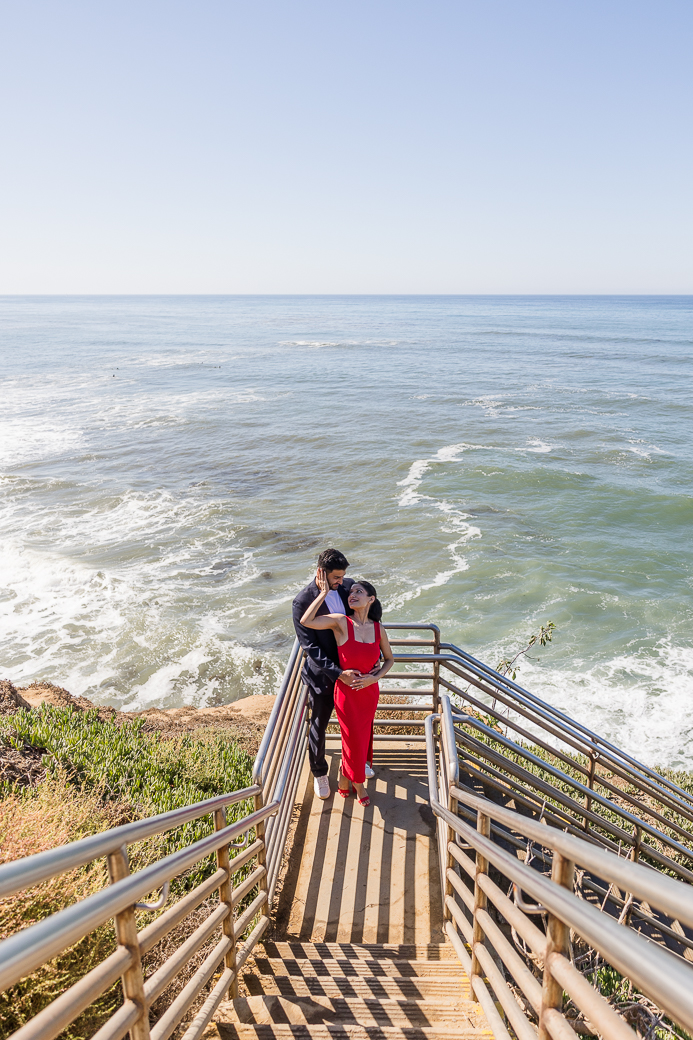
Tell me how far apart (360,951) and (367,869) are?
2.38ft

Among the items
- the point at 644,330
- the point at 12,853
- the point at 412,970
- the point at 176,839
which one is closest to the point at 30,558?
the point at 176,839

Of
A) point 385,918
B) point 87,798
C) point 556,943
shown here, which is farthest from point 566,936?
point 87,798

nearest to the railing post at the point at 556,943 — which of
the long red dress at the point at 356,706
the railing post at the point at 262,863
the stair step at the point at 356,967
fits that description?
the stair step at the point at 356,967

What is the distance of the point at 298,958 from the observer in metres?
3.80

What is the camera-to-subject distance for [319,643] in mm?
4867

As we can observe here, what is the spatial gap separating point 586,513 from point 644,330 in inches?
3153

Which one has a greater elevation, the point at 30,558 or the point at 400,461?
the point at 400,461

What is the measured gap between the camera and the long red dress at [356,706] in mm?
4781

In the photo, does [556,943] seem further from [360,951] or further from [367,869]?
[367,869]

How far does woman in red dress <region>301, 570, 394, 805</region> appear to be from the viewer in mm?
4730

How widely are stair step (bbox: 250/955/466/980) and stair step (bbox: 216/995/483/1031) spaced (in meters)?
0.32

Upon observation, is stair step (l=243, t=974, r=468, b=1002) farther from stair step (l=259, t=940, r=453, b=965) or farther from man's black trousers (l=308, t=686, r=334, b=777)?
man's black trousers (l=308, t=686, r=334, b=777)

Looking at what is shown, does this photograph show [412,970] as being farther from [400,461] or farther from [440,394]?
[440,394]

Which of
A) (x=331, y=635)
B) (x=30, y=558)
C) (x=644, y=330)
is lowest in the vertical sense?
(x=30, y=558)
